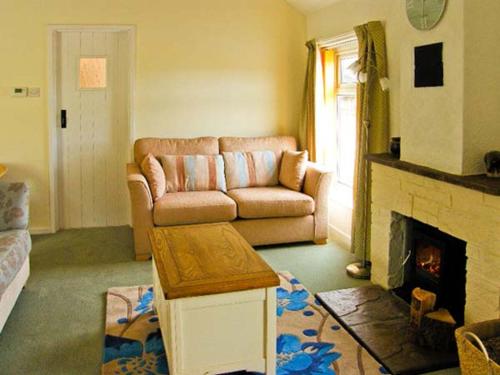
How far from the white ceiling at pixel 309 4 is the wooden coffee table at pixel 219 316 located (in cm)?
317

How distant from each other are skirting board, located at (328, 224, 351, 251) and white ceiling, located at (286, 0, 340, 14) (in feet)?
6.65

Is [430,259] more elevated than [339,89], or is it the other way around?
[339,89]

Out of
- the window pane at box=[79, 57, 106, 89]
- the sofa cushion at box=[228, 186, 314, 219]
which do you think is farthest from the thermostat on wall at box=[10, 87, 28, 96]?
the sofa cushion at box=[228, 186, 314, 219]

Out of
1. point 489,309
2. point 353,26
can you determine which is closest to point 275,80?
point 353,26

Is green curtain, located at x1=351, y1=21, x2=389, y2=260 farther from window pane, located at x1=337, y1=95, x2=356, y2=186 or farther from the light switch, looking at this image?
the light switch

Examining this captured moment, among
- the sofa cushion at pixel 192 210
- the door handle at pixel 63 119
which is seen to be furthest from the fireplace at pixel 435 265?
the door handle at pixel 63 119

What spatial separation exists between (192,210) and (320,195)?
3.62 feet

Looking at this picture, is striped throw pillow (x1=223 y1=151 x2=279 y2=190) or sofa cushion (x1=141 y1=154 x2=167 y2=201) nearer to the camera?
sofa cushion (x1=141 y1=154 x2=167 y2=201)

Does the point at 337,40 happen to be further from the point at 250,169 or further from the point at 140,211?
the point at 140,211

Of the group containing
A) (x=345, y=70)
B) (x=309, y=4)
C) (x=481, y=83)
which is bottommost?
(x=481, y=83)

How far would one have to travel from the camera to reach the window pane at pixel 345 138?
493 centimetres

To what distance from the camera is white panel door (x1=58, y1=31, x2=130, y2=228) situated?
523 centimetres

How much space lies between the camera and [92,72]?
5281mm

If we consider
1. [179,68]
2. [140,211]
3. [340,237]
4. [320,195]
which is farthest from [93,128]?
[340,237]
